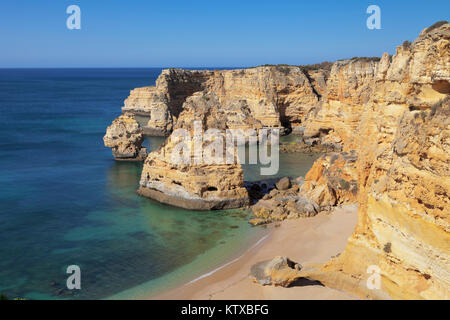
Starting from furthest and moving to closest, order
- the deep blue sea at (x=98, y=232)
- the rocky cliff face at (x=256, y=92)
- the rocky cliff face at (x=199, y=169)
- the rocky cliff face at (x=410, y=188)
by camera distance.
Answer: the rocky cliff face at (x=256, y=92)
the rocky cliff face at (x=199, y=169)
the deep blue sea at (x=98, y=232)
the rocky cliff face at (x=410, y=188)

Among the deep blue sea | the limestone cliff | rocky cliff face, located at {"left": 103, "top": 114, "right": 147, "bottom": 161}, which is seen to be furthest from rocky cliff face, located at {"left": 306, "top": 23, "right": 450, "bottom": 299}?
rocky cliff face, located at {"left": 103, "top": 114, "right": 147, "bottom": 161}

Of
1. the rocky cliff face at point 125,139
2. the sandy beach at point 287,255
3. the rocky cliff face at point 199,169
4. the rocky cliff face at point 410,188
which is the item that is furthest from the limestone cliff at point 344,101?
the rocky cliff face at point 410,188

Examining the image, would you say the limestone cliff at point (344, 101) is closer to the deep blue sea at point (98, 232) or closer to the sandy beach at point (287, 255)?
the deep blue sea at point (98, 232)

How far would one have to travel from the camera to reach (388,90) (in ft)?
38.9

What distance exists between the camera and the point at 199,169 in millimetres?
22812

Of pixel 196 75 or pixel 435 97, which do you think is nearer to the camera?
pixel 435 97

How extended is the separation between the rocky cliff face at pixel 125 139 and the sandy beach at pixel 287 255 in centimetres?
1920

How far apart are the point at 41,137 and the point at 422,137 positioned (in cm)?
4563

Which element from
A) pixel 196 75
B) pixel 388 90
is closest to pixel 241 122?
pixel 196 75

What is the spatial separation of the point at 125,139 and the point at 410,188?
96.3 feet

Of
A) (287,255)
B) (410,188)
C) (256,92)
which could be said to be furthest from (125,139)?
(410,188)

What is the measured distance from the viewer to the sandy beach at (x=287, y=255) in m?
13.1

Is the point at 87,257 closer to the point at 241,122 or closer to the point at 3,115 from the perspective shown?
the point at 241,122
